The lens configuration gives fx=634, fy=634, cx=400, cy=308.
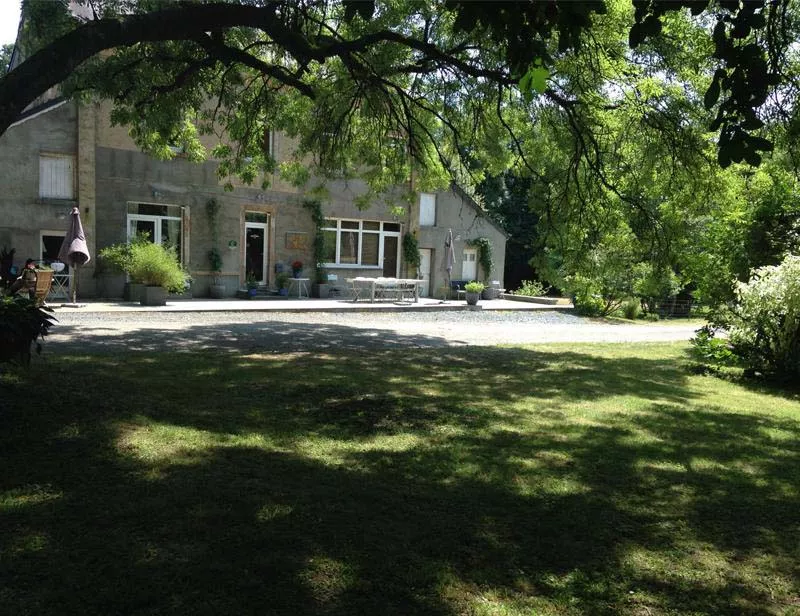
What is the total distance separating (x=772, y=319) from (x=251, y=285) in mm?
16863

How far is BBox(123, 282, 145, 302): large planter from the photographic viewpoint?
18.9 meters

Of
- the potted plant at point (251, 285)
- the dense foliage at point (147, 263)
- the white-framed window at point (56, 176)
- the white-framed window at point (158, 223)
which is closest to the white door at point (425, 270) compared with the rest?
the potted plant at point (251, 285)

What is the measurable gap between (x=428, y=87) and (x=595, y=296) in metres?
14.2

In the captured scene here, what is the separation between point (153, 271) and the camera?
18688 millimetres

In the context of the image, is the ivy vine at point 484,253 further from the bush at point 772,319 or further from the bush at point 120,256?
the bush at point 772,319

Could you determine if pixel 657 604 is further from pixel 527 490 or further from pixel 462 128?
pixel 462 128

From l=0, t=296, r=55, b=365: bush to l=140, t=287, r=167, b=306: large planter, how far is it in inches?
512

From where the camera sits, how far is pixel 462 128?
13000mm

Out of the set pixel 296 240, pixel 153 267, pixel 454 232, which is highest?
pixel 454 232

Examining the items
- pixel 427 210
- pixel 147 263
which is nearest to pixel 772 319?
pixel 147 263

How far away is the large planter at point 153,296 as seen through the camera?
18422 mm

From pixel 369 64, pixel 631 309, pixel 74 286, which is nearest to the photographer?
pixel 369 64

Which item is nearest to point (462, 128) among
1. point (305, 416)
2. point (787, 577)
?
point (305, 416)

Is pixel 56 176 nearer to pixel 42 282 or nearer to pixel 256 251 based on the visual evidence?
pixel 42 282
